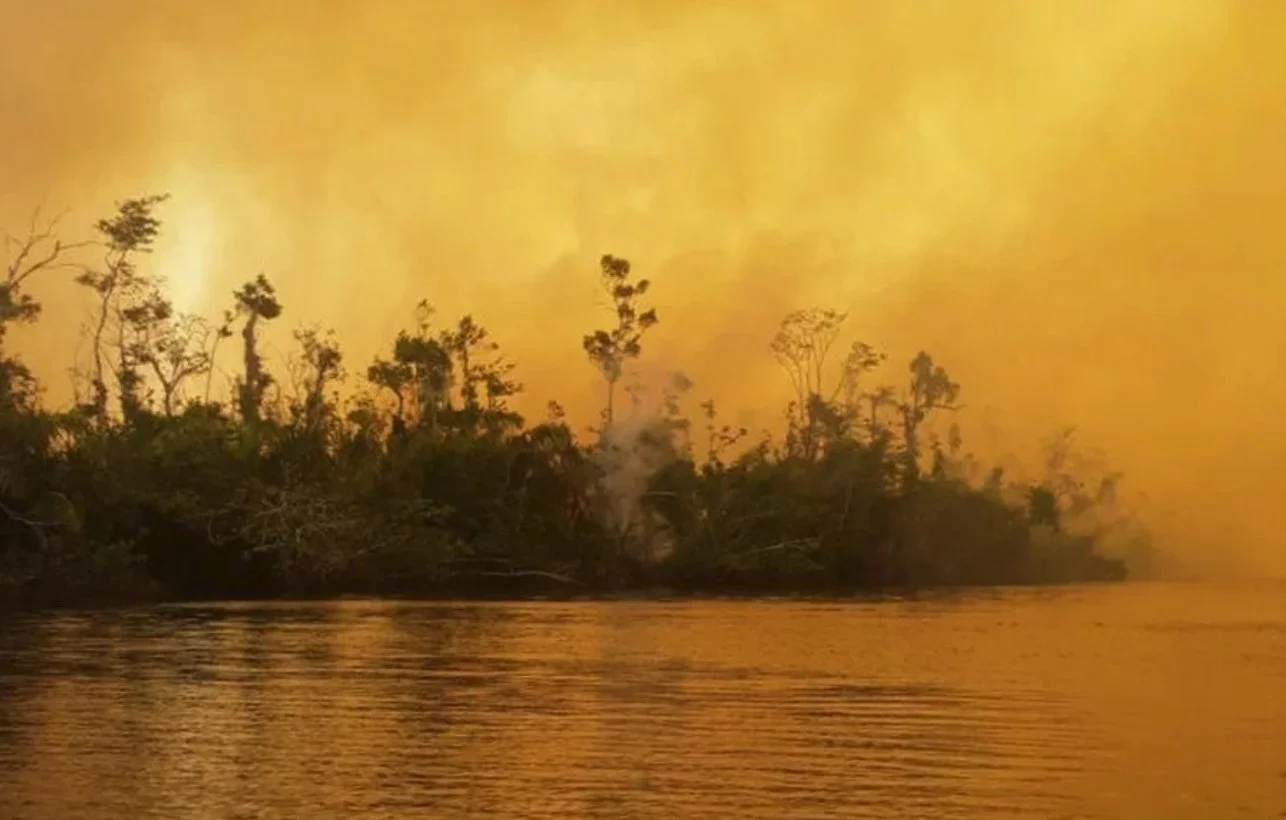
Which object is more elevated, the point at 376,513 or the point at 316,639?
the point at 376,513

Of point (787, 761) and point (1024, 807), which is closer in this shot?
point (1024, 807)

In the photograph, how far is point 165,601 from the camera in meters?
61.4

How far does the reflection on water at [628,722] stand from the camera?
19.5 m

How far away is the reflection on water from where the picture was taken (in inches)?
768

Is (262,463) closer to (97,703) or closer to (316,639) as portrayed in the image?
(316,639)

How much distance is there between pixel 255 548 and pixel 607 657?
30937mm

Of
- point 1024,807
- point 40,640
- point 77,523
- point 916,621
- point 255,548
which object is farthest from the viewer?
point 255,548

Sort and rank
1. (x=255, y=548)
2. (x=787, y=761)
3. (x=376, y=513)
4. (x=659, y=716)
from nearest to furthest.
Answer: (x=787, y=761)
(x=659, y=716)
(x=255, y=548)
(x=376, y=513)

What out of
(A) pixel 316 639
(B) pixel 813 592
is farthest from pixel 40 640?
(B) pixel 813 592

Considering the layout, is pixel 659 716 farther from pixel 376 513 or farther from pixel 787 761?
pixel 376 513

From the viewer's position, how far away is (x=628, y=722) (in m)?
26.0

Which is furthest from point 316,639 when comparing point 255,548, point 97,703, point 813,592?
point 813,592

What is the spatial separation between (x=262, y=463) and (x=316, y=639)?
29519mm

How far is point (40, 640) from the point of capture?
1587 inches
